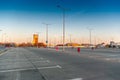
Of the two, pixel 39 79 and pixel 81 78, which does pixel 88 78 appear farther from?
pixel 39 79

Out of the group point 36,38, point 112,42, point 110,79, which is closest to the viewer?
point 110,79

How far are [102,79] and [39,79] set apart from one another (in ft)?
9.69

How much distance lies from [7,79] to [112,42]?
171928 millimetres

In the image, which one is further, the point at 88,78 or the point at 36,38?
the point at 36,38

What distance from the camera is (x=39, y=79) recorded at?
10461mm

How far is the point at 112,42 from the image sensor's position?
176625mm

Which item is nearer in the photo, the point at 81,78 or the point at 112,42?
the point at 81,78

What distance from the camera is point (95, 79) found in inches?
408

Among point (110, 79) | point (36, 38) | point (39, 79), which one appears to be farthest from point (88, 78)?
point (36, 38)

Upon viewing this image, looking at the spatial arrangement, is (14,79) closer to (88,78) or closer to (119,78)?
(88,78)

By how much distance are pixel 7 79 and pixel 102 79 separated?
4.48 metres

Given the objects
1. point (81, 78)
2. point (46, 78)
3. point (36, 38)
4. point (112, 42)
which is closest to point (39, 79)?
point (46, 78)

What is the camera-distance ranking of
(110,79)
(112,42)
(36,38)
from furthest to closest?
(112,42)
(36,38)
(110,79)

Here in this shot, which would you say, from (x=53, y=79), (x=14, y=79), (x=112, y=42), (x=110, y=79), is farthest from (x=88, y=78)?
(x=112, y=42)
